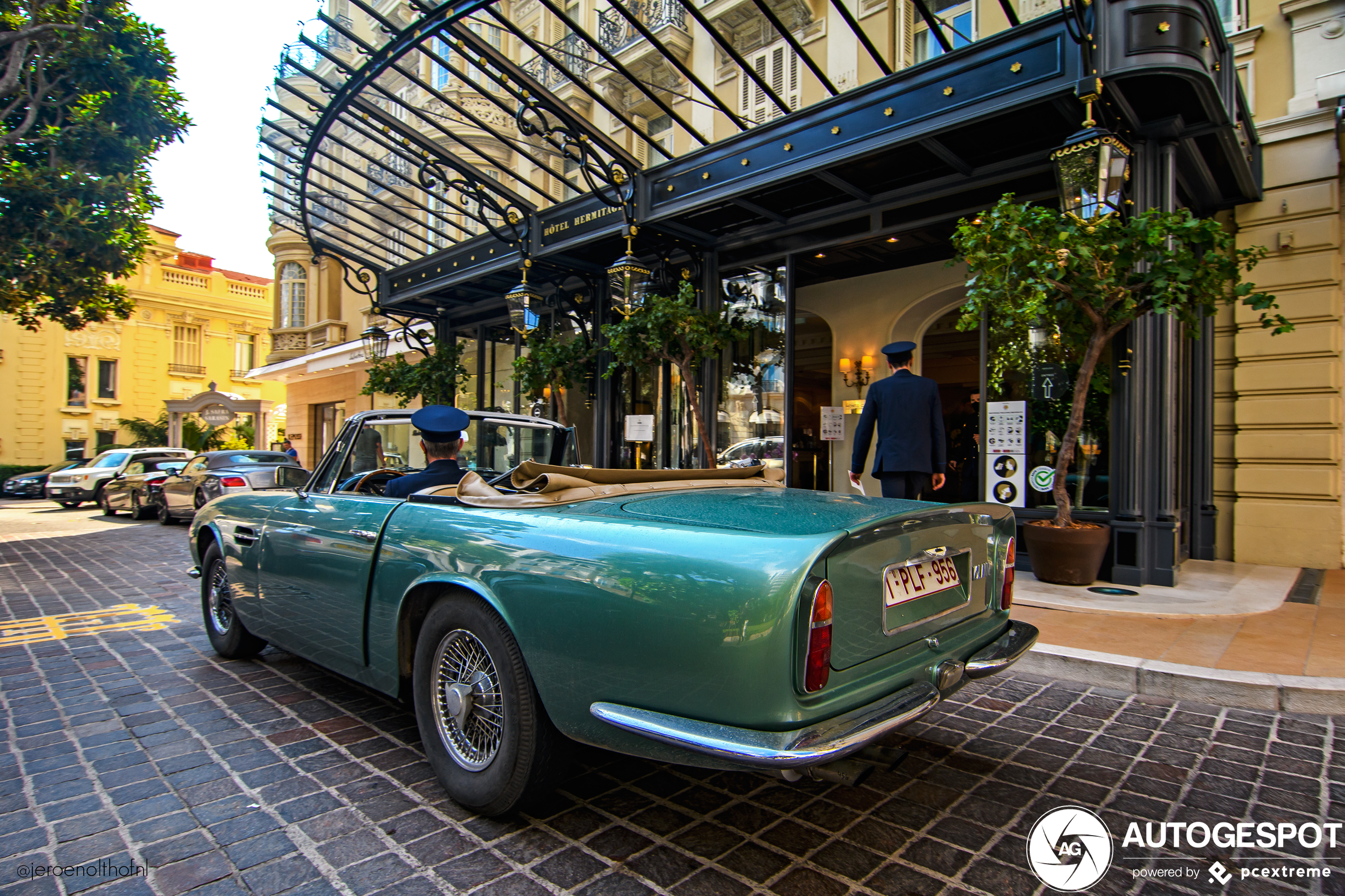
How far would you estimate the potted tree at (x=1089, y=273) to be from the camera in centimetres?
520

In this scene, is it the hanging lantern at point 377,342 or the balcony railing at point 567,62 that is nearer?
the hanging lantern at point 377,342

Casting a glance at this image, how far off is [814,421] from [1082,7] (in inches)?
296

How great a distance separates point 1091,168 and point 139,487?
56.8 feet

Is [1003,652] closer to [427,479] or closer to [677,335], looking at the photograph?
[427,479]

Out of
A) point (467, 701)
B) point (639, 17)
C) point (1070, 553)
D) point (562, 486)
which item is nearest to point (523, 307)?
point (639, 17)

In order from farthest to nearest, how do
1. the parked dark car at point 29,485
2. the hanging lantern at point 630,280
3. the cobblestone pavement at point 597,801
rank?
the parked dark car at point 29,485
the hanging lantern at point 630,280
the cobblestone pavement at point 597,801

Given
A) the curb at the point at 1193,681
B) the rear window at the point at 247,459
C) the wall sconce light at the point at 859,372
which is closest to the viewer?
the curb at the point at 1193,681

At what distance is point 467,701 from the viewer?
7.84 ft

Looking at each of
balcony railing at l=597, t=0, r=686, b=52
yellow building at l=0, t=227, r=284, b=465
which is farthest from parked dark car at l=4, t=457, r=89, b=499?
balcony railing at l=597, t=0, r=686, b=52

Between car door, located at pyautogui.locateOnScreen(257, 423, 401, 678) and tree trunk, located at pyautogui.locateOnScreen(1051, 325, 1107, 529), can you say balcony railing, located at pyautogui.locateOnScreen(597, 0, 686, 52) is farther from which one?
car door, located at pyautogui.locateOnScreen(257, 423, 401, 678)

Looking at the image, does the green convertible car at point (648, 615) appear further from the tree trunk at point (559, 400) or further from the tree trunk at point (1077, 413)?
the tree trunk at point (559, 400)

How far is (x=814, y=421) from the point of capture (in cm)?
1215

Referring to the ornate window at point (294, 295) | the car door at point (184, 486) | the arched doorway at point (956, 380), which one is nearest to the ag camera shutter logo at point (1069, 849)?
the arched doorway at point (956, 380)

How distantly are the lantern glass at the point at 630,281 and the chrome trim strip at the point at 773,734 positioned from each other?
7.18 m
